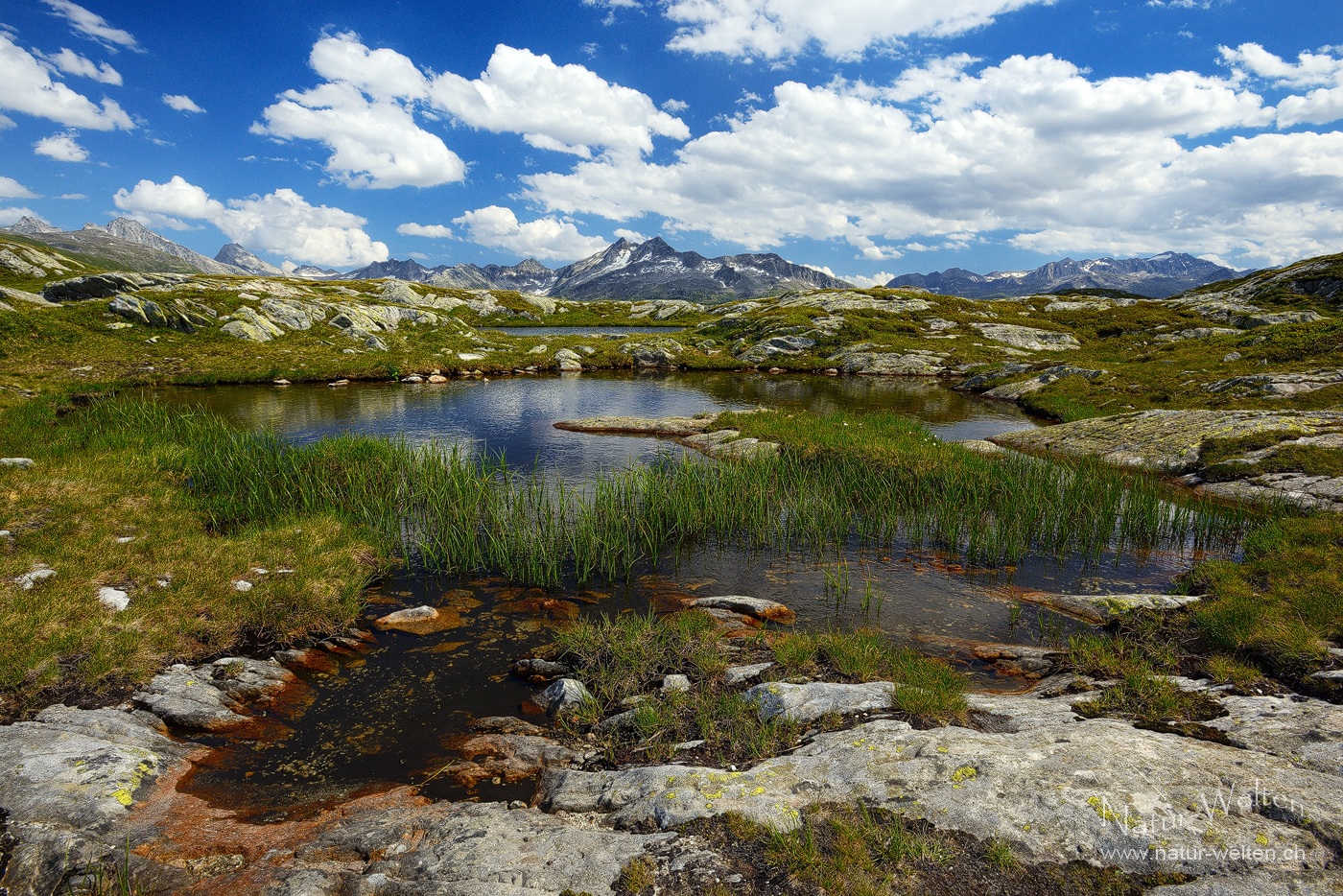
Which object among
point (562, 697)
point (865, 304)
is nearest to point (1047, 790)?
point (562, 697)

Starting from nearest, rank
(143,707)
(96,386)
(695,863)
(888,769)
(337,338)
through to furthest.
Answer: (695,863) < (888,769) < (143,707) < (96,386) < (337,338)

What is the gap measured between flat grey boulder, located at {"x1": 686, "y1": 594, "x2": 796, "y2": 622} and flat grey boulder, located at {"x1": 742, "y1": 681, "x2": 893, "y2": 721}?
394 centimetres

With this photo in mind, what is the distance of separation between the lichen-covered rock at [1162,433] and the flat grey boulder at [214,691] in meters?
29.0

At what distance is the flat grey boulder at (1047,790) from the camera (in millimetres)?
4441

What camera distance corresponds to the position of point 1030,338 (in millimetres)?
77562

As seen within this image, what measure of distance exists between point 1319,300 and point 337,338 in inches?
4947

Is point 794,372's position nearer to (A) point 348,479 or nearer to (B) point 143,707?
(A) point 348,479

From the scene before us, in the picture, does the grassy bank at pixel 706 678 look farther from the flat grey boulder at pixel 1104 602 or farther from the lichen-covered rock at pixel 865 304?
the lichen-covered rock at pixel 865 304

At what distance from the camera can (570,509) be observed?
684 inches

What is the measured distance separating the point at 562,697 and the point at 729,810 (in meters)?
4.16

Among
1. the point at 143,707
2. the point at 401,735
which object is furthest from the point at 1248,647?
the point at 143,707

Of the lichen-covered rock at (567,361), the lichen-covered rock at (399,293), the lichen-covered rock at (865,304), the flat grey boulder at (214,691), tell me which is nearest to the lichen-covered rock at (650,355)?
the lichen-covered rock at (567,361)

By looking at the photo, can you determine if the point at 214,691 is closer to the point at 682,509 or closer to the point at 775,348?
the point at 682,509

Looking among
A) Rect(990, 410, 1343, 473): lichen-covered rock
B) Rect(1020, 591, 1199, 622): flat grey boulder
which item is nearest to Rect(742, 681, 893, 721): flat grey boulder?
Rect(1020, 591, 1199, 622): flat grey boulder
